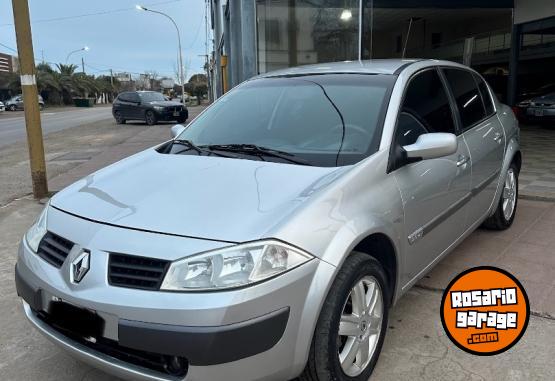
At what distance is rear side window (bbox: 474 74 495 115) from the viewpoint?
447 centimetres

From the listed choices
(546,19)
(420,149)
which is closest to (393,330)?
(420,149)

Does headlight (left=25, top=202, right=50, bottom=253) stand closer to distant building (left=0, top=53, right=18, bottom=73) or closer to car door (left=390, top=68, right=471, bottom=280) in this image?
car door (left=390, top=68, right=471, bottom=280)

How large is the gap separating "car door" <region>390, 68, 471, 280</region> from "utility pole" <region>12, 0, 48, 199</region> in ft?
17.0

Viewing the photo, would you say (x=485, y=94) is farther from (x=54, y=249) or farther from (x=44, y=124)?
(x=44, y=124)

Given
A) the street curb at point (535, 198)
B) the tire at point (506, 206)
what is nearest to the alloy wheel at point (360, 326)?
the tire at point (506, 206)

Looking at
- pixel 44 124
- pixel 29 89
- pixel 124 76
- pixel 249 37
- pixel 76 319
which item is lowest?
pixel 44 124

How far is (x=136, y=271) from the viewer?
6.85 ft

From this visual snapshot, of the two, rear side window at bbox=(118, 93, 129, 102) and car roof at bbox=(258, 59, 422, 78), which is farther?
rear side window at bbox=(118, 93, 129, 102)

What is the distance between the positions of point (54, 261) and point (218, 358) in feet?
3.14

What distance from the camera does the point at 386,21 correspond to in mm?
20438

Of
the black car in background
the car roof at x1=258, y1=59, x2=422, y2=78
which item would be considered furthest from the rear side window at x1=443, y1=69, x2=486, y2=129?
the black car in background

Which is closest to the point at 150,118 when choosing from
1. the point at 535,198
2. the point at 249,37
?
the point at 249,37

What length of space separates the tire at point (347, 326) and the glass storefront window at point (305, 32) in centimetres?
976

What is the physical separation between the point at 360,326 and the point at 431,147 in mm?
1069
